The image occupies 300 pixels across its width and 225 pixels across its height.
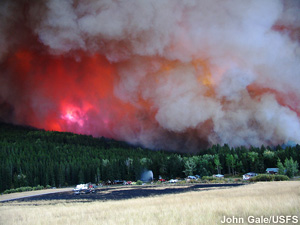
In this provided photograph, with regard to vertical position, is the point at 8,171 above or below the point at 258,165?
above

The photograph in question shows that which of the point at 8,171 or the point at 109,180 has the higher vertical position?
the point at 8,171

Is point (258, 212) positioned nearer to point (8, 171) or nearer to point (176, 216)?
point (176, 216)

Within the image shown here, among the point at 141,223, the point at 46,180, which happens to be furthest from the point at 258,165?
the point at 141,223

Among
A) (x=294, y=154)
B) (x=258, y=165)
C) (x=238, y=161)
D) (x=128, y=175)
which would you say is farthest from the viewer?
(x=128, y=175)

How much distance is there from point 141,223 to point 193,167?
438 feet

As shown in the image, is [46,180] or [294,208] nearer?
[294,208]

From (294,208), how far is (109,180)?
497 feet

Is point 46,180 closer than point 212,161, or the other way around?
point 46,180

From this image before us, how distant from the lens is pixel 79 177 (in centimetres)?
16275

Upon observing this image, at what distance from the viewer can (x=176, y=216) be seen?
846 inches

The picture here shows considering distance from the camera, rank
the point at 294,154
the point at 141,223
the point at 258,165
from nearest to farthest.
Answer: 1. the point at 141,223
2. the point at 294,154
3. the point at 258,165

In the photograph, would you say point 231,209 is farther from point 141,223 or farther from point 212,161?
point 212,161

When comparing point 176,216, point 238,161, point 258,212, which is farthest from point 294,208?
point 238,161

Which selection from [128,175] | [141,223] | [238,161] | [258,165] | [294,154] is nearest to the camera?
[141,223]
